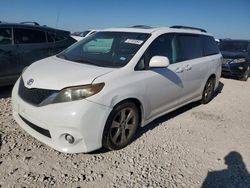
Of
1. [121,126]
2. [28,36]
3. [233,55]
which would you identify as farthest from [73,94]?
[233,55]

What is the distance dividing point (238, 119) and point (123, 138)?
115 inches

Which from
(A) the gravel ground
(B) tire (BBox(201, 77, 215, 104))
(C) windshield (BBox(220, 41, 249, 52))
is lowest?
(A) the gravel ground

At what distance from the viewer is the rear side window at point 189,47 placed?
15.9 feet

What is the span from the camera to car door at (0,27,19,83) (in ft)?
17.9

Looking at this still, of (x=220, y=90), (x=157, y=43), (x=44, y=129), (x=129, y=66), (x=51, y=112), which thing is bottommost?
(x=220, y=90)

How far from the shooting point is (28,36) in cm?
597

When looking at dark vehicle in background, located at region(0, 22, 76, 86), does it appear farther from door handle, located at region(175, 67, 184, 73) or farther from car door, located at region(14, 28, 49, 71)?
door handle, located at region(175, 67, 184, 73)

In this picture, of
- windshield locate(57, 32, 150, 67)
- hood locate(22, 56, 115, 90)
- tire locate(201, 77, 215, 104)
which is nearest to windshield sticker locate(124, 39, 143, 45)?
windshield locate(57, 32, 150, 67)

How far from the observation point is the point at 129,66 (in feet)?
12.1

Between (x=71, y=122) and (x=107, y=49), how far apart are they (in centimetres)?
165

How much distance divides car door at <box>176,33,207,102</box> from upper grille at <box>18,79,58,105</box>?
245cm

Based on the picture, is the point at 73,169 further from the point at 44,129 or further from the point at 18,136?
the point at 18,136

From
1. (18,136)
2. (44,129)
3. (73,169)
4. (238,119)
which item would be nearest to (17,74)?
(18,136)

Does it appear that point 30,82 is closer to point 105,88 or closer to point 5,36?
point 105,88
